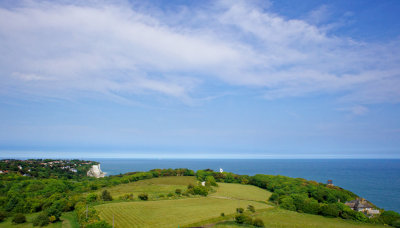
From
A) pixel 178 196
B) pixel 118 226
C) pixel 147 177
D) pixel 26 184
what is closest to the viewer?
pixel 118 226

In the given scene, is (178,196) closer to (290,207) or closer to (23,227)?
(290,207)

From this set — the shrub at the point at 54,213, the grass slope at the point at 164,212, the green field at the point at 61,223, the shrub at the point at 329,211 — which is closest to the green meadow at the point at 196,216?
the grass slope at the point at 164,212

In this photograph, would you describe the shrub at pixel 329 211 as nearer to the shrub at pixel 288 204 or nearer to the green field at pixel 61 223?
the shrub at pixel 288 204

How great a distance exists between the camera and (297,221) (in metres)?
45.4

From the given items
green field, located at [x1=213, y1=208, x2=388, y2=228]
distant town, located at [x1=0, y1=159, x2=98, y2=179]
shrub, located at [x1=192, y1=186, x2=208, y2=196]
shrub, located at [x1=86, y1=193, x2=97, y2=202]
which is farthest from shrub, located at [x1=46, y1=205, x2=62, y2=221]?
distant town, located at [x1=0, y1=159, x2=98, y2=179]

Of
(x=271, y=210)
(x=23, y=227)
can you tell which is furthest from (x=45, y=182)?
(x=271, y=210)

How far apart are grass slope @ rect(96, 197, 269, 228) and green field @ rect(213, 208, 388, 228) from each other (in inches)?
233

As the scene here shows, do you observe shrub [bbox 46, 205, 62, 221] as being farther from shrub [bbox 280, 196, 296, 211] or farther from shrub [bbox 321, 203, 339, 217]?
shrub [bbox 321, 203, 339, 217]

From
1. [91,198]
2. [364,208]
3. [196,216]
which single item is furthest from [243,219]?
[91,198]

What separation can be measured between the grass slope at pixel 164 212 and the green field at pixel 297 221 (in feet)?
19.4

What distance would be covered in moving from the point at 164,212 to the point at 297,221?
1001 inches

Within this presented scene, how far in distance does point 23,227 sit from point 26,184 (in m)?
54.8

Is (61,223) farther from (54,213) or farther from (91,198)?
(91,198)

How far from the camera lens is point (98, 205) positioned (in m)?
57.2
